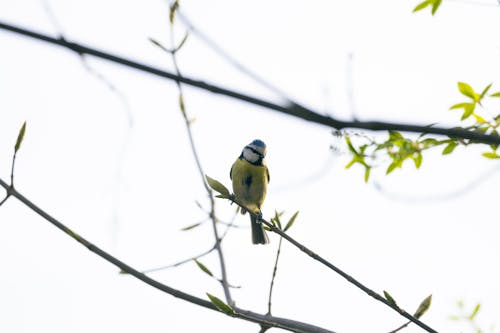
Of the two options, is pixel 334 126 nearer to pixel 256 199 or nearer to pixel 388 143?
pixel 388 143

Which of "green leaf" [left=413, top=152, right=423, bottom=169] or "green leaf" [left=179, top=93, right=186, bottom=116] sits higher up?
"green leaf" [left=413, top=152, right=423, bottom=169]

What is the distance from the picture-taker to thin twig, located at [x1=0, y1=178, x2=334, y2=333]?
6.51ft

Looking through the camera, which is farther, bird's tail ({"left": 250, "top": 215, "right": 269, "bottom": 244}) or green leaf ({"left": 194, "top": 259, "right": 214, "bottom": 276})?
bird's tail ({"left": 250, "top": 215, "right": 269, "bottom": 244})

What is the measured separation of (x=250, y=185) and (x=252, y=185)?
0.02m

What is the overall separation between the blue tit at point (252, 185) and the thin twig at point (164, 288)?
530 cm

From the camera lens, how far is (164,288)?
6.79ft

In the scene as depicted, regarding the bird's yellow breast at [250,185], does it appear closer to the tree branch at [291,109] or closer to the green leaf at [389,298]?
the green leaf at [389,298]

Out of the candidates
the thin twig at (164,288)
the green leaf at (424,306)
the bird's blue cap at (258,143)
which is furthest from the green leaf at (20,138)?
the bird's blue cap at (258,143)

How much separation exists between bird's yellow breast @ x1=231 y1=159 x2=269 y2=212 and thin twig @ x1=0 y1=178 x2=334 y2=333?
213 inches

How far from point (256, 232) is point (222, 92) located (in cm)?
672

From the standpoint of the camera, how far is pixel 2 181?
206 centimetres

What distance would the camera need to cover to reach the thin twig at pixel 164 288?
1983 millimetres

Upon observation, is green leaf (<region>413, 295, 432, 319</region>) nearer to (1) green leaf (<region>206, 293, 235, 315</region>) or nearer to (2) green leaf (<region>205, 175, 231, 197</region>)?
(1) green leaf (<region>206, 293, 235, 315</region>)

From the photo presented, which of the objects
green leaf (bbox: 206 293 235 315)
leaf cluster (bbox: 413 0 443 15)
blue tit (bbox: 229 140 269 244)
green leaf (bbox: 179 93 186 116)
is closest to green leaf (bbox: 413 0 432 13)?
leaf cluster (bbox: 413 0 443 15)
